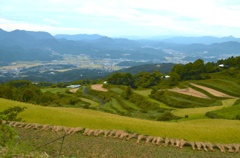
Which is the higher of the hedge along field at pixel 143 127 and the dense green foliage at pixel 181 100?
the hedge along field at pixel 143 127

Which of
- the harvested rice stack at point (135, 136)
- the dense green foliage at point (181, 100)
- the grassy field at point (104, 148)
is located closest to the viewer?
the grassy field at point (104, 148)

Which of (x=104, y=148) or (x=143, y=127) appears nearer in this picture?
(x=104, y=148)

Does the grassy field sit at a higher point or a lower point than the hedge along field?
lower

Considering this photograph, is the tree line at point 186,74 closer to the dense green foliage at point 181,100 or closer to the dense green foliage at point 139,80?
the dense green foliage at point 139,80

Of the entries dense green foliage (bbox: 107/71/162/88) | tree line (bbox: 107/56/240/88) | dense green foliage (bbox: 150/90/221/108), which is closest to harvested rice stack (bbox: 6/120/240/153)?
dense green foliage (bbox: 150/90/221/108)

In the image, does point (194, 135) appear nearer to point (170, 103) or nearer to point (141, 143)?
point (141, 143)

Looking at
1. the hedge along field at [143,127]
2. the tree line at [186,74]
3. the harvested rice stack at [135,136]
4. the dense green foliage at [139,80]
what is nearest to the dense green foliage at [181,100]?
the tree line at [186,74]

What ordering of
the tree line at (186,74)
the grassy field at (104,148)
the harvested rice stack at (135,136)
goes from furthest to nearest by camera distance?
1. the tree line at (186,74)
2. the harvested rice stack at (135,136)
3. the grassy field at (104,148)

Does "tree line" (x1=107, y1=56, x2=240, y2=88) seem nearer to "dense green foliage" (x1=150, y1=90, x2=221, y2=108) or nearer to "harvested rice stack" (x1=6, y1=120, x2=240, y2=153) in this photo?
"dense green foliage" (x1=150, y1=90, x2=221, y2=108)

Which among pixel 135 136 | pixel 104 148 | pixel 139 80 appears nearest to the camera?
pixel 104 148

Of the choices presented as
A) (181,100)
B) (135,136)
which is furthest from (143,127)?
(181,100)

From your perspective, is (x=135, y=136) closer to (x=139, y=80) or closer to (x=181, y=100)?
(x=181, y=100)

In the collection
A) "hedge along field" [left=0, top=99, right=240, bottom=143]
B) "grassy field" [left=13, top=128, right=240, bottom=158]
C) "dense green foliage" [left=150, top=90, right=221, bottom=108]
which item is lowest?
"dense green foliage" [left=150, top=90, right=221, bottom=108]

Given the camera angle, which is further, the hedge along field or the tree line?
the tree line
